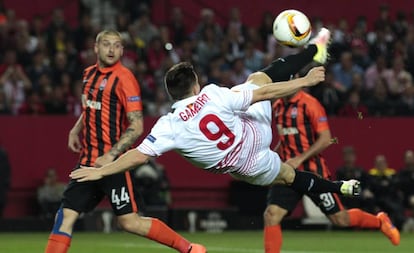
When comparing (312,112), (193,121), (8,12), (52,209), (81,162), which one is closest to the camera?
(193,121)

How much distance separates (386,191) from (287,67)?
1052 centimetres

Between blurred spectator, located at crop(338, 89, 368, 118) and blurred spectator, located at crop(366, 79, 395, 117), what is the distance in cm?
20

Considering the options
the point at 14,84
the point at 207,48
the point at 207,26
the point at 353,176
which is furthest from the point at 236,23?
the point at 14,84

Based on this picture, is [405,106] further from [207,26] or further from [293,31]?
[293,31]

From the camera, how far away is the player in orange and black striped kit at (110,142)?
1124 cm

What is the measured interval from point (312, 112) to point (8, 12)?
33.6 ft

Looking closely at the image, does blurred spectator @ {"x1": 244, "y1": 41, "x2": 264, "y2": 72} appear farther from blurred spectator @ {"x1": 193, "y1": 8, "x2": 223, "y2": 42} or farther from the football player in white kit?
the football player in white kit

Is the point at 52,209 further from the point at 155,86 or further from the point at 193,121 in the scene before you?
the point at 193,121

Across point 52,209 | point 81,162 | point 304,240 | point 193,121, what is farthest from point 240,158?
point 52,209

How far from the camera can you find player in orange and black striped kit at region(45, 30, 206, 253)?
11242 mm

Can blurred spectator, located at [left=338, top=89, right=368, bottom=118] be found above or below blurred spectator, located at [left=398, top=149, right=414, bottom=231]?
above

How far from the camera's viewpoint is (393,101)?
74.3 ft

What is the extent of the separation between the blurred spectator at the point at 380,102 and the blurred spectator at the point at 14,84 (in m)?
6.21

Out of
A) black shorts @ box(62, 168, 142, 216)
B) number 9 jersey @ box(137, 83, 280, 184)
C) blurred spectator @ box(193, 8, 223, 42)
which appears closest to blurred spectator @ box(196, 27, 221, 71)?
blurred spectator @ box(193, 8, 223, 42)
